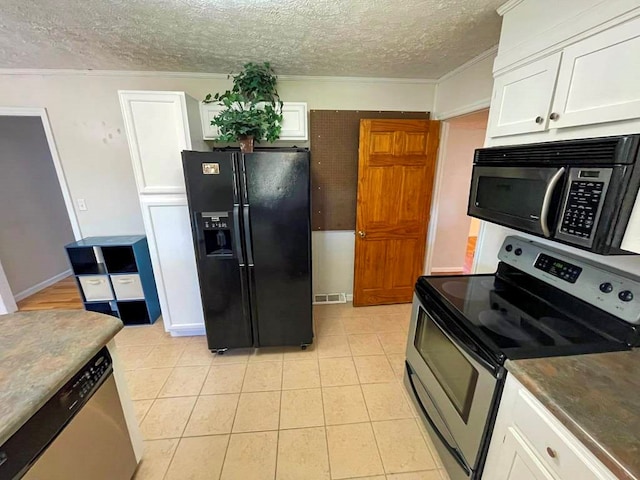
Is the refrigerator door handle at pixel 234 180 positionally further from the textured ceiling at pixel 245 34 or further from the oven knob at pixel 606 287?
the oven knob at pixel 606 287

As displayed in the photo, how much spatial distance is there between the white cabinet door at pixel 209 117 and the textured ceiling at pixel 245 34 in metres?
0.34

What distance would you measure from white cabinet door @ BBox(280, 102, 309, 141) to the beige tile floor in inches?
75.6

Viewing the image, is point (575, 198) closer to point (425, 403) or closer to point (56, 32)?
point (425, 403)

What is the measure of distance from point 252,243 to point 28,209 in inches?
139

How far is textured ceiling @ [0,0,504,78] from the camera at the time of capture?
1473 mm

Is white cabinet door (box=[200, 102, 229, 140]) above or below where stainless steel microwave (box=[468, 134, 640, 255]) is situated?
above

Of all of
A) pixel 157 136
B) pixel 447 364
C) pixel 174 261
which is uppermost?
pixel 157 136

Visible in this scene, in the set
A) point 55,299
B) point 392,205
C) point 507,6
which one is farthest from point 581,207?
point 55,299

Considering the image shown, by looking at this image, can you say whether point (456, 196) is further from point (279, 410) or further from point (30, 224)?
point (30, 224)

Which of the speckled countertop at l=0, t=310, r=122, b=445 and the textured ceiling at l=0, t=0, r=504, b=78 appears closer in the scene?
the speckled countertop at l=0, t=310, r=122, b=445

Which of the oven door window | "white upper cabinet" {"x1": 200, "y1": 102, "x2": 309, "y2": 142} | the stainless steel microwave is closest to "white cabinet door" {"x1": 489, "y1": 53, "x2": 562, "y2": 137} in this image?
the stainless steel microwave

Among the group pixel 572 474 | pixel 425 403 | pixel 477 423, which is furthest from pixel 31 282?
pixel 572 474

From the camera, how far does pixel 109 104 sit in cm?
258

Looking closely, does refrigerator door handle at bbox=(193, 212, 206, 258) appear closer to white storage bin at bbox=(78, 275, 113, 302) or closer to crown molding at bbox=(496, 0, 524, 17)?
white storage bin at bbox=(78, 275, 113, 302)
